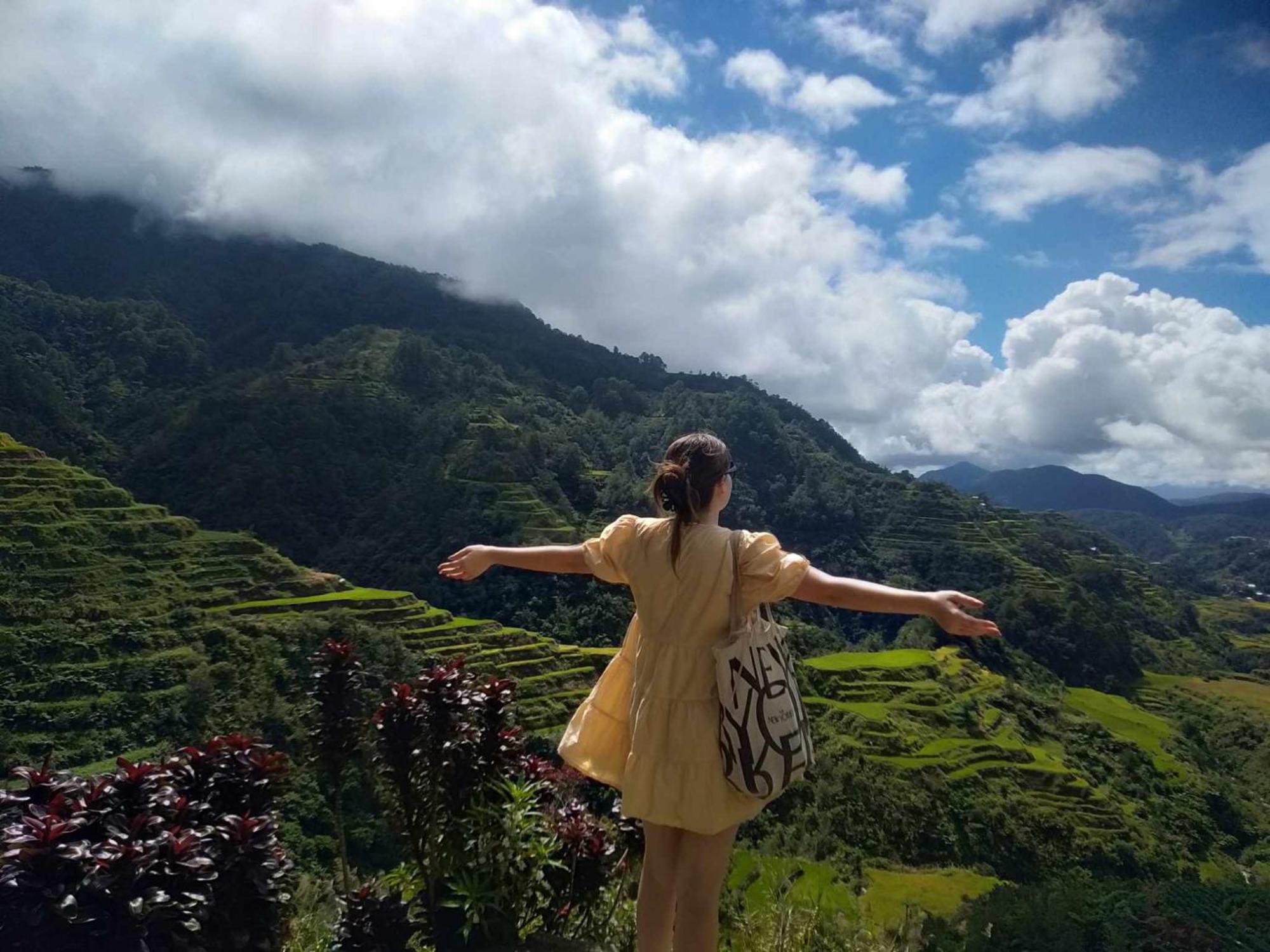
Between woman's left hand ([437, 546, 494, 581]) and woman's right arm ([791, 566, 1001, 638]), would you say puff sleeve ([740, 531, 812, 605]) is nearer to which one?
woman's right arm ([791, 566, 1001, 638])

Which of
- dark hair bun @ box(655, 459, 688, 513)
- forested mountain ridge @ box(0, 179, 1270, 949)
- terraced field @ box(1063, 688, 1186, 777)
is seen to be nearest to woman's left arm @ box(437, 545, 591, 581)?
dark hair bun @ box(655, 459, 688, 513)

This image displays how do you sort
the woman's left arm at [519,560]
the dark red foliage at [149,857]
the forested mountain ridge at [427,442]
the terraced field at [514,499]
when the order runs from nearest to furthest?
the dark red foliage at [149,857], the woman's left arm at [519,560], the terraced field at [514,499], the forested mountain ridge at [427,442]

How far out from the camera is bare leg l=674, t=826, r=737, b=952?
216 cm

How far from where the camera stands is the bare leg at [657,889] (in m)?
2.26

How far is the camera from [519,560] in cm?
250

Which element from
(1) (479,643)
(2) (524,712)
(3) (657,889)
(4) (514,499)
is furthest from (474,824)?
(4) (514,499)

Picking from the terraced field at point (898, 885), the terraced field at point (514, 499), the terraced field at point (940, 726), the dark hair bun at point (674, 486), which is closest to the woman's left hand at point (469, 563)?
the dark hair bun at point (674, 486)

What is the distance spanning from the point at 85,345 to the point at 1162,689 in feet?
268

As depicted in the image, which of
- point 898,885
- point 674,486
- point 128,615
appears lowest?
point 898,885

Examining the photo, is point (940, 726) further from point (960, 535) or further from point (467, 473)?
point (960, 535)

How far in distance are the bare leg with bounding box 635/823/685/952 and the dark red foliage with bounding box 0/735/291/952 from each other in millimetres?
1113

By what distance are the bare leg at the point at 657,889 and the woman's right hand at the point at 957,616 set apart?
92 centimetres

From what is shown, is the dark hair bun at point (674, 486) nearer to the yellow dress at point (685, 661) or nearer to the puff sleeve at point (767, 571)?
the yellow dress at point (685, 661)

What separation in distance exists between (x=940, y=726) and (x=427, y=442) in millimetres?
38993
